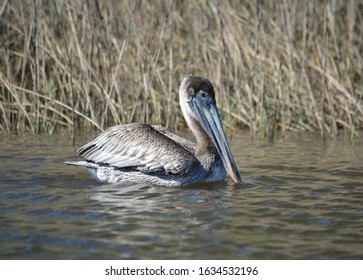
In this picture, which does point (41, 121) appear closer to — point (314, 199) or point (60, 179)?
point (60, 179)

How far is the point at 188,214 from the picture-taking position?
4.60 m

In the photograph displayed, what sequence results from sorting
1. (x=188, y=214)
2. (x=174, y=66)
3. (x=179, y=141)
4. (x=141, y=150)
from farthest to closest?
(x=174, y=66) → (x=179, y=141) → (x=141, y=150) → (x=188, y=214)

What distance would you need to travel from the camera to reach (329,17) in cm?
862

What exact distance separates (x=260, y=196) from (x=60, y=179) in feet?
5.58

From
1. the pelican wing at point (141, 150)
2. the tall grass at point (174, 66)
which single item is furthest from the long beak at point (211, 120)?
the tall grass at point (174, 66)

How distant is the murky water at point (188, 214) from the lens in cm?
380

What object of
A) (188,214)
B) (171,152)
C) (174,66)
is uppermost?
(174,66)

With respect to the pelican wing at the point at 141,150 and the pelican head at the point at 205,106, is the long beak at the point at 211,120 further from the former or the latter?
the pelican wing at the point at 141,150

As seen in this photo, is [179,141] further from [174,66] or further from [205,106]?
[174,66]

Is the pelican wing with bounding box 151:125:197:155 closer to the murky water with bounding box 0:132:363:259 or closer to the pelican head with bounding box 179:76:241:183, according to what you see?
the pelican head with bounding box 179:76:241:183

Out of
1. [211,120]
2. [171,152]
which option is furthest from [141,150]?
[211,120]

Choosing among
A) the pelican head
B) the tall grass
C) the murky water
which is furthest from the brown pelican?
the tall grass

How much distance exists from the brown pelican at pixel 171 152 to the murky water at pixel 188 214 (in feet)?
0.47

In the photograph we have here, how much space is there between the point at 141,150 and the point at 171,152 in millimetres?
285
